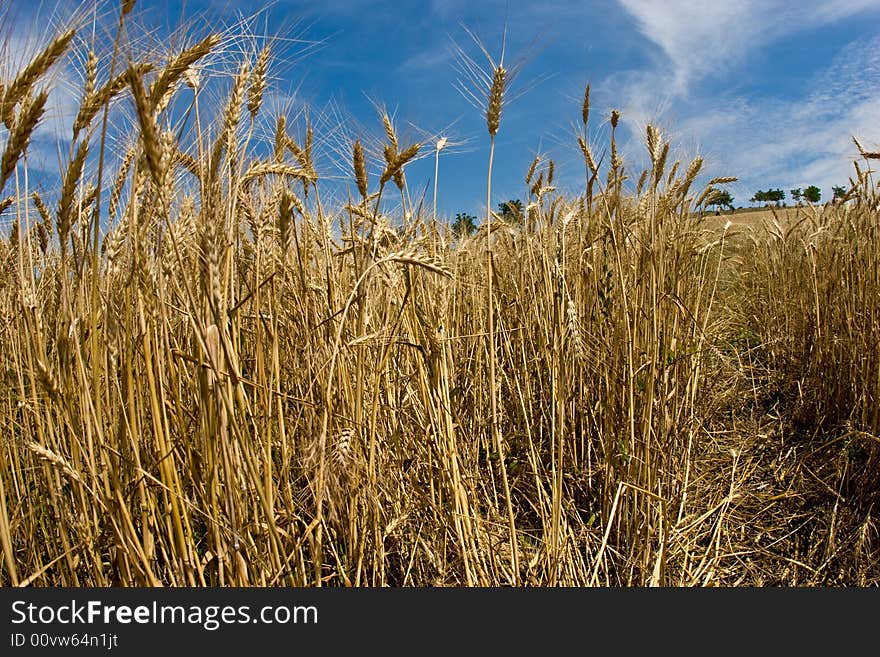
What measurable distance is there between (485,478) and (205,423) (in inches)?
42.5

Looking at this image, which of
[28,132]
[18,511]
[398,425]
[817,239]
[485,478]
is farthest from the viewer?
[817,239]

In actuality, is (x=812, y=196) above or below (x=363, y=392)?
above

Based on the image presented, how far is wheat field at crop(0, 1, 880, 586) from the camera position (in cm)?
105

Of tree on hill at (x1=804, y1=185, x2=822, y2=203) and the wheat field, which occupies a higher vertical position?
tree on hill at (x1=804, y1=185, x2=822, y2=203)

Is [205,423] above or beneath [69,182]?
beneath

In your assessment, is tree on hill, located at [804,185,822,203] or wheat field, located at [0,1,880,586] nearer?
wheat field, located at [0,1,880,586]

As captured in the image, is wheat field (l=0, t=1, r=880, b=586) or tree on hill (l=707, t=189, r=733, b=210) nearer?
wheat field (l=0, t=1, r=880, b=586)

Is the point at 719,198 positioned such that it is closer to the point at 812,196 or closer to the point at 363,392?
the point at 363,392

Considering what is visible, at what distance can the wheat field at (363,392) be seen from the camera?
105 centimetres

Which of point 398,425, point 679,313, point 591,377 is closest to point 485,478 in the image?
point 398,425

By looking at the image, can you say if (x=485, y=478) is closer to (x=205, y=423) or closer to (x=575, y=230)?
(x=205, y=423)

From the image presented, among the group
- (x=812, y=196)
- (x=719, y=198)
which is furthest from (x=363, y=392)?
(x=812, y=196)

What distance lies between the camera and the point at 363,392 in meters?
1.51

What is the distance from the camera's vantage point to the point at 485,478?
1883 mm
